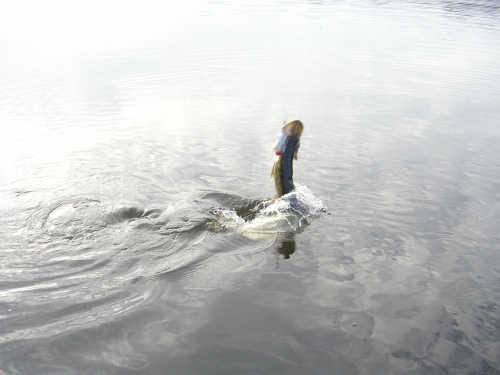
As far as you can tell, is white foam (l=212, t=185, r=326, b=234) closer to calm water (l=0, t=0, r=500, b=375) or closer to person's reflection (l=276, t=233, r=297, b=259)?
calm water (l=0, t=0, r=500, b=375)

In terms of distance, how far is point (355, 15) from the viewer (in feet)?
88.8

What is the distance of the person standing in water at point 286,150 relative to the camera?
5.89 meters

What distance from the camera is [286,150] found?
19.5 feet

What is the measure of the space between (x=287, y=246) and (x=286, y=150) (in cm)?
125

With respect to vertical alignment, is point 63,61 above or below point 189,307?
above

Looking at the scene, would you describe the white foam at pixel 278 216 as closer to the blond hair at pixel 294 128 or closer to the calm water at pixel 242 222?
the calm water at pixel 242 222

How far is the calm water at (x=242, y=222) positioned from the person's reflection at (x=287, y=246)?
25 millimetres

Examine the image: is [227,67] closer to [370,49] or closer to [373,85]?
[373,85]

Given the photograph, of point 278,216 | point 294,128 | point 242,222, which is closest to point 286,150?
point 294,128

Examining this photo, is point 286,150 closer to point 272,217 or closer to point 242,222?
point 272,217

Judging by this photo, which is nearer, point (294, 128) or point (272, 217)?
point (294, 128)

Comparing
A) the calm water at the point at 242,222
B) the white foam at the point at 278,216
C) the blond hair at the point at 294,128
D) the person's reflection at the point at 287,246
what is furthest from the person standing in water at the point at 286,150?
the person's reflection at the point at 287,246

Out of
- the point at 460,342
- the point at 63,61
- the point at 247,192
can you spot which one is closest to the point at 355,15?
the point at 63,61

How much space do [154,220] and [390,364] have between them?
11.4 ft
